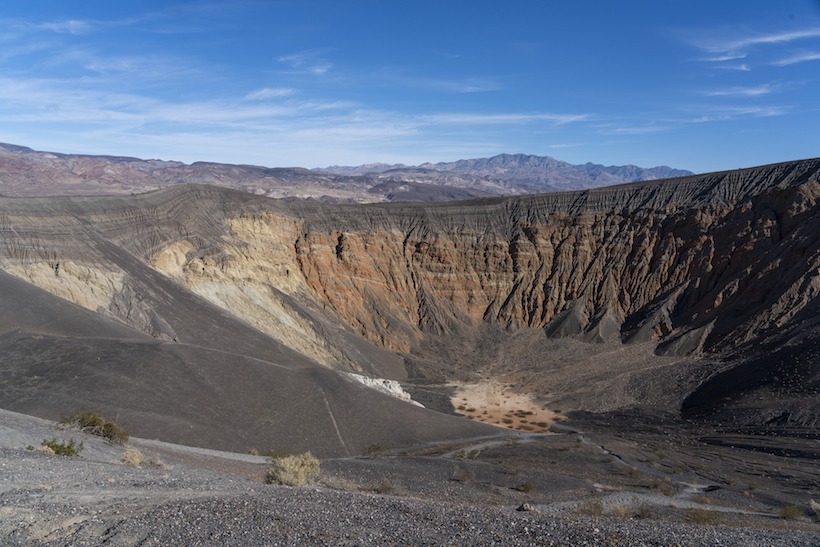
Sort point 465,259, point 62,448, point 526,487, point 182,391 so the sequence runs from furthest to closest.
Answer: point 465,259, point 182,391, point 526,487, point 62,448

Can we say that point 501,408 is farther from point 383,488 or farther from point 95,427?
point 95,427

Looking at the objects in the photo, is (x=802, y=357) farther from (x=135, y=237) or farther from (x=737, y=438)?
(x=135, y=237)

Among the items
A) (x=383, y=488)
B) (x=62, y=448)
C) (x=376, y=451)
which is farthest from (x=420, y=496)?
(x=62, y=448)

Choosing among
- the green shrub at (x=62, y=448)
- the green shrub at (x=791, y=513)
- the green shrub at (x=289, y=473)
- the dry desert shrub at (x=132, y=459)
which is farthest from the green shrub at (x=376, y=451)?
the green shrub at (x=791, y=513)

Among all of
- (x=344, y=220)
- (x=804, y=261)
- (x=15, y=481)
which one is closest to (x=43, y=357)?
(x=15, y=481)

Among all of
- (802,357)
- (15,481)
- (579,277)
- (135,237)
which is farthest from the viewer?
(579,277)

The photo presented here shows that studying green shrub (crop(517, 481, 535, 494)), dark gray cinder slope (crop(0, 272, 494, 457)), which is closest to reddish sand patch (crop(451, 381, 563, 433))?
dark gray cinder slope (crop(0, 272, 494, 457))
